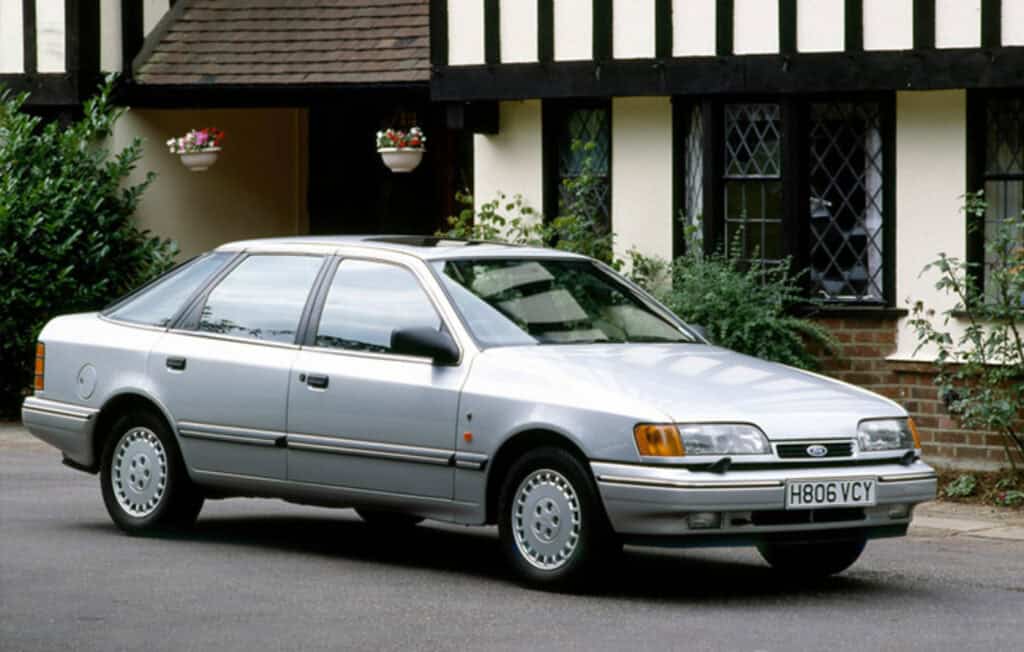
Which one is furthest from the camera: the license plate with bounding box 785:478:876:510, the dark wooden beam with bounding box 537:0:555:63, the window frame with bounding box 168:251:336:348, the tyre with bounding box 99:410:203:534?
the dark wooden beam with bounding box 537:0:555:63

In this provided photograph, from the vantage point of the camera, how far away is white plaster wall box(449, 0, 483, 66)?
17.9 meters

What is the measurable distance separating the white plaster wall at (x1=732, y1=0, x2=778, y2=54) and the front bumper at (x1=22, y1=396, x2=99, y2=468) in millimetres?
6837

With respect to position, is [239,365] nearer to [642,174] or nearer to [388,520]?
[388,520]

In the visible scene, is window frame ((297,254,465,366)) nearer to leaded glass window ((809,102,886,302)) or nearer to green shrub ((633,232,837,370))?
green shrub ((633,232,837,370))

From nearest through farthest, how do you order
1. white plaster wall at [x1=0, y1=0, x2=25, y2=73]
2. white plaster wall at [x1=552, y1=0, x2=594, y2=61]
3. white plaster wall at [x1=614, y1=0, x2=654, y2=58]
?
white plaster wall at [x1=614, y1=0, x2=654, y2=58], white plaster wall at [x1=552, y1=0, x2=594, y2=61], white plaster wall at [x1=0, y1=0, x2=25, y2=73]

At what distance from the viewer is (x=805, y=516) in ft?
29.2

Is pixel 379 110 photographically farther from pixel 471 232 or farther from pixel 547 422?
pixel 547 422

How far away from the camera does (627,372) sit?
30.5 ft

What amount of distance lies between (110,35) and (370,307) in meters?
11.9

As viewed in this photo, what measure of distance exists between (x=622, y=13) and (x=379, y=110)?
7286mm

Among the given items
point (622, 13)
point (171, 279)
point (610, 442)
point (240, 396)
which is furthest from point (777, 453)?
point (622, 13)

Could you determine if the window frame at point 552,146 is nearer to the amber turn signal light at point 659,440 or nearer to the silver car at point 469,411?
the silver car at point 469,411

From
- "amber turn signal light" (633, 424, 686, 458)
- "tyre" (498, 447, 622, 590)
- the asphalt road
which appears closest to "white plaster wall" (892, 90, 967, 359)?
the asphalt road

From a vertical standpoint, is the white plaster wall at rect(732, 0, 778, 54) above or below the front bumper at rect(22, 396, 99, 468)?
above
